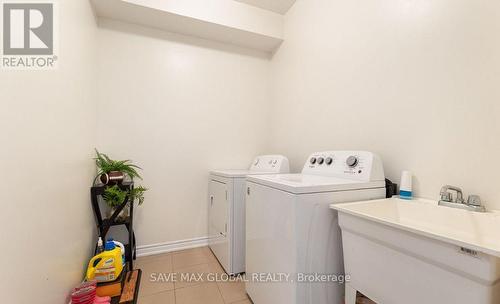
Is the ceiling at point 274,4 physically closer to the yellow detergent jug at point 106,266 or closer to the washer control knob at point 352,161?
the washer control knob at point 352,161

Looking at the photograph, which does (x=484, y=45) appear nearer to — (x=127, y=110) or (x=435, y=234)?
(x=435, y=234)

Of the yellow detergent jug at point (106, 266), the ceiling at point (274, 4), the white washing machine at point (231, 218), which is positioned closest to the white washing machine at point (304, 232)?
the white washing machine at point (231, 218)

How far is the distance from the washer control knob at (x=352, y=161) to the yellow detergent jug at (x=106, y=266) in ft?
5.72

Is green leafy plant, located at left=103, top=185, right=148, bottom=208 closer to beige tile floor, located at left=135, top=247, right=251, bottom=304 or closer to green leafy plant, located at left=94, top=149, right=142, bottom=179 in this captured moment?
green leafy plant, located at left=94, top=149, right=142, bottom=179

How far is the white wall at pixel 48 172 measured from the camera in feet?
2.48

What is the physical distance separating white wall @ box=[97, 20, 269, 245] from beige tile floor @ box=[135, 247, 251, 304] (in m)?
0.27

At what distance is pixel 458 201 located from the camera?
0.95 m

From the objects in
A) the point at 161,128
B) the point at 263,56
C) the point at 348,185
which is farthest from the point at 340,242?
the point at 263,56

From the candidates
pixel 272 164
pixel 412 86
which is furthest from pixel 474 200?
pixel 272 164

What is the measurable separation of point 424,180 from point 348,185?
430mm

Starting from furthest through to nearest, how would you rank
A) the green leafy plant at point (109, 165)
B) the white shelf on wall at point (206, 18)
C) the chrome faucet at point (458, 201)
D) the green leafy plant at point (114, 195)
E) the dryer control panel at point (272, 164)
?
the dryer control panel at point (272, 164), the white shelf on wall at point (206, 18), the green leafy plant at point (109, 165), the green leafy plant at point (114, 195), the chrome faucet at point (458, 201)

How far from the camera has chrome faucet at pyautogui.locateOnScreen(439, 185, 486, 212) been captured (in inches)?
34.8

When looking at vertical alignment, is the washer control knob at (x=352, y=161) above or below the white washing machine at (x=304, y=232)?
above

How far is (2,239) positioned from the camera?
0.70 meters
